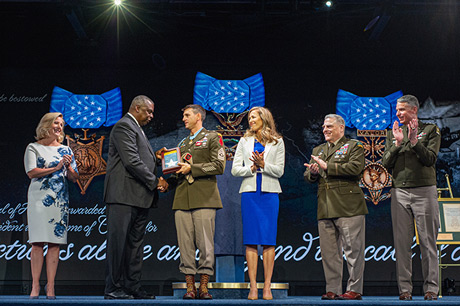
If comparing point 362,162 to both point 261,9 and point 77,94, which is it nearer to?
point 261,9

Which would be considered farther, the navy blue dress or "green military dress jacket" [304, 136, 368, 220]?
"green military dress jacket" [304, 136, 368, 220]

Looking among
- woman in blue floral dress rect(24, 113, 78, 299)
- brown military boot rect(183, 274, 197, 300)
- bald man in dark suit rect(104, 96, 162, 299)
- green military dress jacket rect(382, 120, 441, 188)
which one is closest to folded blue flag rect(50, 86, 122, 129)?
woman in blue floral dress rect(24, 113, 78, 299)

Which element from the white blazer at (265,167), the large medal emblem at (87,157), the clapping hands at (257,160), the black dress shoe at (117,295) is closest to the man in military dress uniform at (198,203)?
the white blazer at (265,167)

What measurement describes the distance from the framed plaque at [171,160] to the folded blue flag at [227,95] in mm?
2697

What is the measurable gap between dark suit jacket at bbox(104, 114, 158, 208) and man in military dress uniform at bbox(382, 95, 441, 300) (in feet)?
6.81

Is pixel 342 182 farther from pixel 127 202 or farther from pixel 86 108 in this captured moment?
pixel 86 108

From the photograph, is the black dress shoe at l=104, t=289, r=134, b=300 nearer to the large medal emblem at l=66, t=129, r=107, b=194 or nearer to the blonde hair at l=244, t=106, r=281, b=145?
Answer: the blonde hair at l=244, t=106, r=281, b=145

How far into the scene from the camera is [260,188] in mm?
4086

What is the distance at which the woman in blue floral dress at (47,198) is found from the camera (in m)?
4.19

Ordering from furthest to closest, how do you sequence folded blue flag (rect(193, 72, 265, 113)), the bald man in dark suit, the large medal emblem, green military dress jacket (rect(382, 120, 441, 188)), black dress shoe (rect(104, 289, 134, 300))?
folded blue flag (rect(193, 72, 265, 113))
the large medal emblem
green military dress jacket (rect(382, 120, 441, 188))
the bald man in dark suit
black dress shoe (rect(104, 289, 134, 300))

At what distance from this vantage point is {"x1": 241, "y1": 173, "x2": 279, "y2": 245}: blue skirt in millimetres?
3957

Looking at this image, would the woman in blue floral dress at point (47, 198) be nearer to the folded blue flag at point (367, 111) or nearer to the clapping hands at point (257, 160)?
the clapping hands at point (257, 160)

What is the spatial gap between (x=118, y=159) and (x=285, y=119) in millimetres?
3256

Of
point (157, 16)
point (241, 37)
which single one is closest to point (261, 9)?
point (241, 37)
